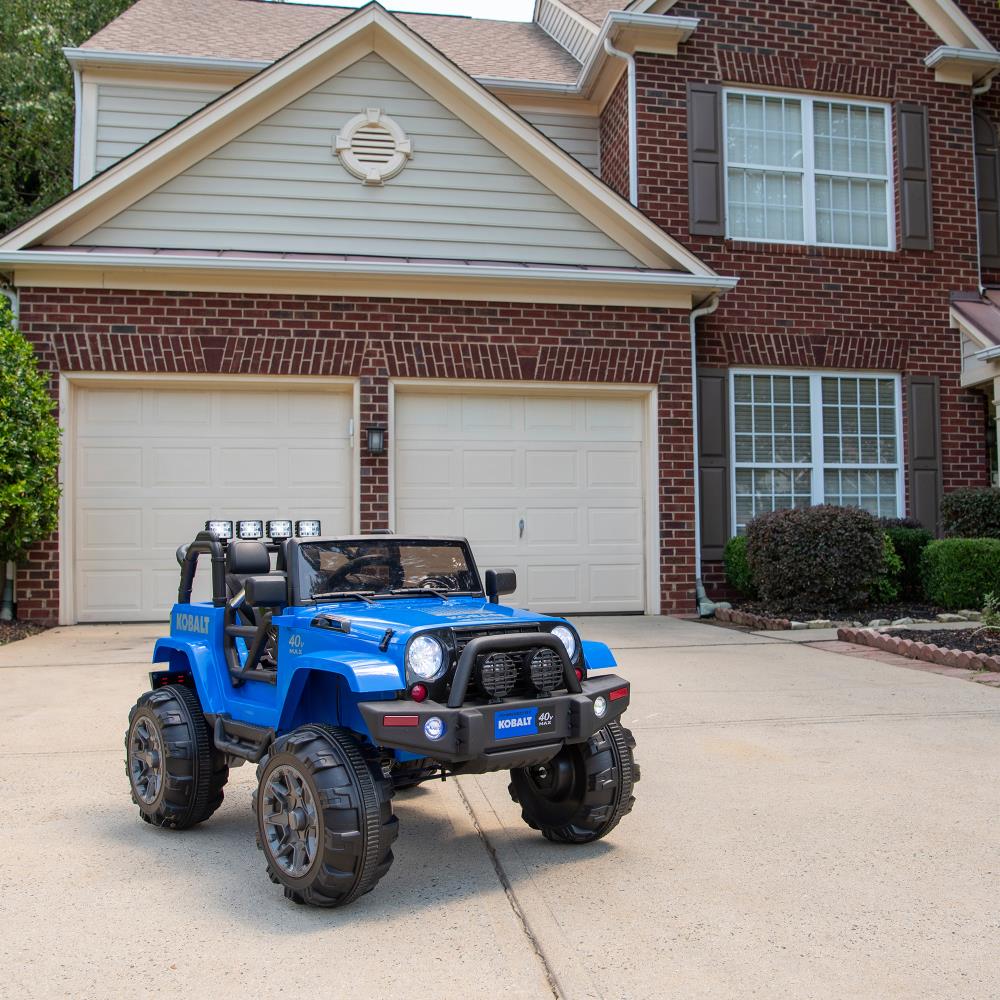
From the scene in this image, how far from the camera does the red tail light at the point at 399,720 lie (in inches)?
139

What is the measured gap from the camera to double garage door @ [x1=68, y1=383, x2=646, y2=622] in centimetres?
1143

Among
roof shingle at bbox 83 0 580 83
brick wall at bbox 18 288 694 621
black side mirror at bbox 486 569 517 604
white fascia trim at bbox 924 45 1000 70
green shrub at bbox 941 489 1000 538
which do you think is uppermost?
roof shingle at bbox 83 0 580 83

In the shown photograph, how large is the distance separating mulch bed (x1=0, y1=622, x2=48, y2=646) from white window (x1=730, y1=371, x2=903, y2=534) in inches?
321

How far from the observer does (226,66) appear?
45.5ft

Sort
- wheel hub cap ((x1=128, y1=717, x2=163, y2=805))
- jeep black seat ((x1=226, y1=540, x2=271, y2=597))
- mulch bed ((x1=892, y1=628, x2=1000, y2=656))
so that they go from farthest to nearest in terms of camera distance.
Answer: mulch bed ((x1=892, y1=628, x2=1000, y2=656)), wheel hub cap ((x1=128, y1=717, x2=163, y2=805)), jeep black seat ((x1=226, y1=540, x2=271, y2=597))

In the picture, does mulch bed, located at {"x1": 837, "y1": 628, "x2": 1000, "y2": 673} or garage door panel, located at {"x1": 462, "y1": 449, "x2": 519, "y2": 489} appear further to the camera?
garage door panel, located at {"x1": 462, "y1": 449, "x2": 519, "y2": 489}

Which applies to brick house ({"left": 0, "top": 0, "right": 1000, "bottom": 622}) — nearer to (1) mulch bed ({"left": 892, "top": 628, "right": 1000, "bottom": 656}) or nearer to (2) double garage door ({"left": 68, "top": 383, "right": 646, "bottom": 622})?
(2) double garage door ({"left": 68, "top": 383, "right": 646, "bottom": 622})

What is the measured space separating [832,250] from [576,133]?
13.1ft

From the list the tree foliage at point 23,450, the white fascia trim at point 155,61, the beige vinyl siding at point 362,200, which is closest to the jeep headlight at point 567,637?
the tree foliage at point 23,450

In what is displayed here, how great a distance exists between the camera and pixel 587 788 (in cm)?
414

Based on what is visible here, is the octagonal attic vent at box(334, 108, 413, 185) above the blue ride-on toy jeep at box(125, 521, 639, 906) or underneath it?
above

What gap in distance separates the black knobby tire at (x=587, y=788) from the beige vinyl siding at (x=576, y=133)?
12.1m

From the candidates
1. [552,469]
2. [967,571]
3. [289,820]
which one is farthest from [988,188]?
[289,820]

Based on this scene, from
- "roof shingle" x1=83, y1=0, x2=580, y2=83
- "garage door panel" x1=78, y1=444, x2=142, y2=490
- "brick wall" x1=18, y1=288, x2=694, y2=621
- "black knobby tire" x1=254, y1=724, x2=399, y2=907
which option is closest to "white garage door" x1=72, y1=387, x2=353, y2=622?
"garage door panel" x1=78, y1=444, x2=142, y2=490
